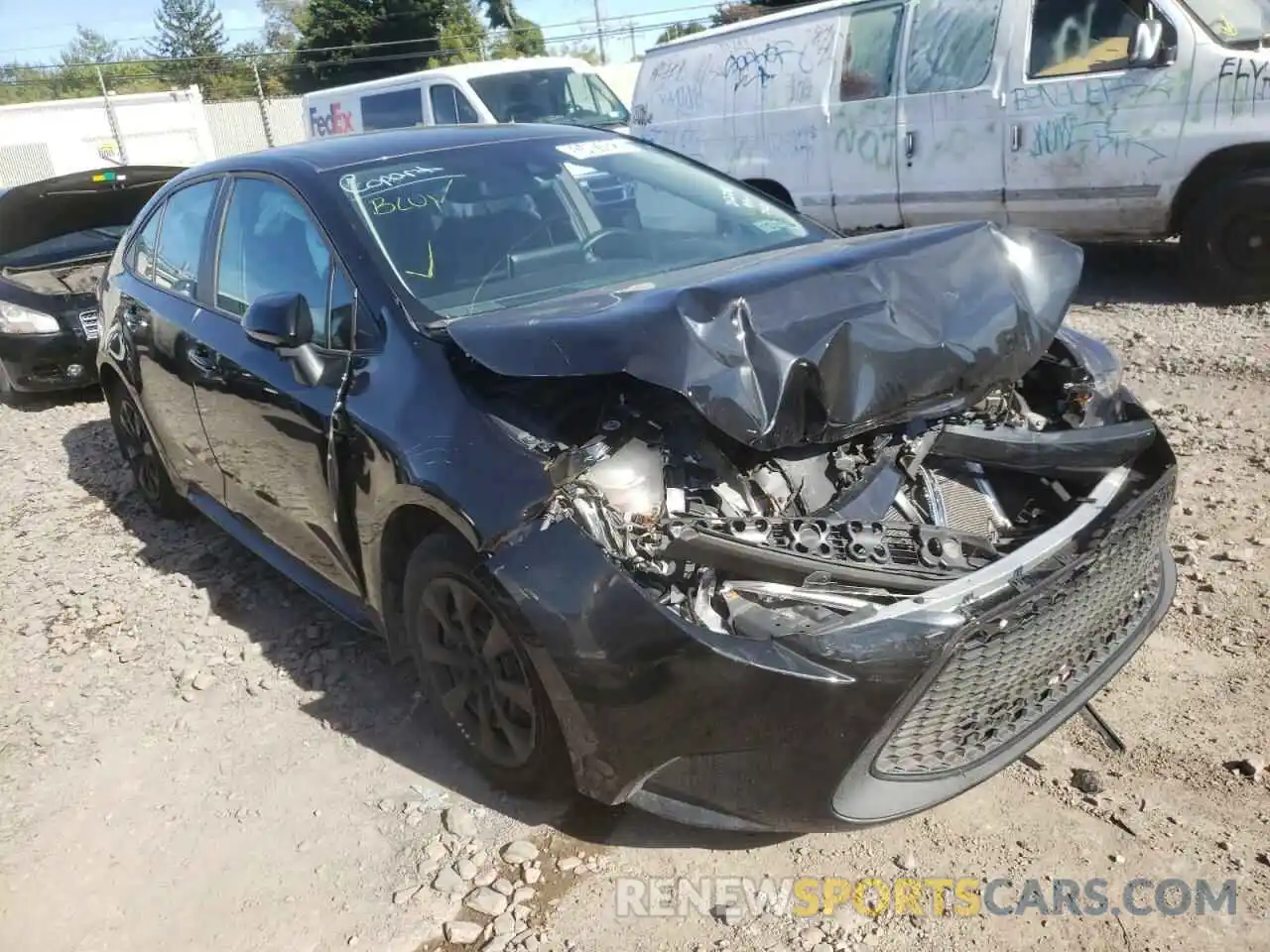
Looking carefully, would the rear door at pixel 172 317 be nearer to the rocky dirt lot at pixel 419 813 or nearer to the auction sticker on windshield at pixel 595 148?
the rocky dirt lot at pixel 419 813

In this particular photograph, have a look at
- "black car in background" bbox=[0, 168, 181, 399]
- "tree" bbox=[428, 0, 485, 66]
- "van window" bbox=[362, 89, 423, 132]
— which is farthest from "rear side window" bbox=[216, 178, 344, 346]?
"tree" bbox=[428, 0, 485, 66]

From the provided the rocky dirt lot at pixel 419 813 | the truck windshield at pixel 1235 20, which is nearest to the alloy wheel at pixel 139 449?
the rocky dirt lot at pixel 419 813

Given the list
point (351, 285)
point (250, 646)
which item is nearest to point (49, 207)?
point (250, 646)

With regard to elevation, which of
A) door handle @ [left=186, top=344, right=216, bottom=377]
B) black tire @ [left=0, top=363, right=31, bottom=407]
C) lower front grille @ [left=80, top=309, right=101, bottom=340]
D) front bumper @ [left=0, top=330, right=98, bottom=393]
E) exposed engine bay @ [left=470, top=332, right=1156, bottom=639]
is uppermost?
door handle @ [left=186, top=344, right=216, bottom=377]

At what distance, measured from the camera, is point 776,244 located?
144 inches

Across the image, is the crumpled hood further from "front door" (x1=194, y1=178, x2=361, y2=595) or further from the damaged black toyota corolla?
"front door" (x1=194, y1=178, x2=361, y2=595)

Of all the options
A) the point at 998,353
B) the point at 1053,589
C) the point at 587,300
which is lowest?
the point at 1053,589

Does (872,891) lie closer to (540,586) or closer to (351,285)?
(540,586)

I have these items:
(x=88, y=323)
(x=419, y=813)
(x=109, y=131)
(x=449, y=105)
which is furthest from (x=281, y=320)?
(x=109, y=131)

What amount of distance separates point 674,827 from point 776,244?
196 cm

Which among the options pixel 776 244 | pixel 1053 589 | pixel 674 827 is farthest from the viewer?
pixel 776 244

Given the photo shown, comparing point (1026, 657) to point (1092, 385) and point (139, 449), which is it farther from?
point (139, 449)

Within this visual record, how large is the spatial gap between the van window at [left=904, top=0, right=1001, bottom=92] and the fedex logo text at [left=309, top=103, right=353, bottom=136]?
9.88m

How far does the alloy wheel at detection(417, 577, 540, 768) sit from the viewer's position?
2.66 metres
